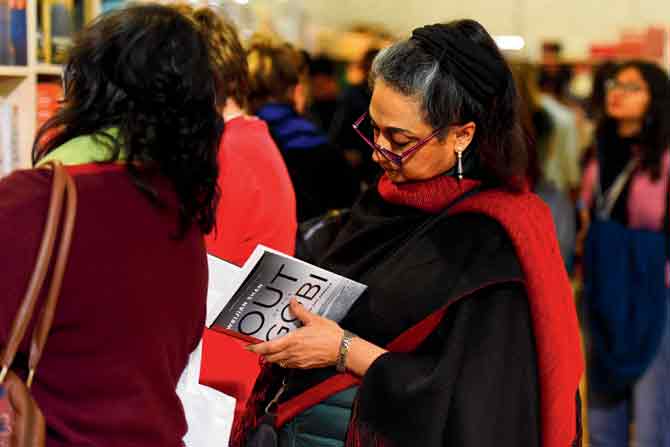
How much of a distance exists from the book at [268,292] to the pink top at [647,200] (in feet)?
7.37

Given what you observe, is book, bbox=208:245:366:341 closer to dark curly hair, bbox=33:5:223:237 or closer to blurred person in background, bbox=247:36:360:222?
dark curly hair, bbox=33:5:223:237

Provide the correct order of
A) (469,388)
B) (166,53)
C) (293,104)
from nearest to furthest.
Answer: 1. (166,53)
2. (469,388)
3. (293,104)

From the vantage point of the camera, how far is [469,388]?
6.30ft

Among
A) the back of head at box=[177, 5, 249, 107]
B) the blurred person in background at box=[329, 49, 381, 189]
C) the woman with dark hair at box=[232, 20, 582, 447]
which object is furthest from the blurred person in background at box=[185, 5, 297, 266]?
the blurred person in background at box=[329, 49, 381, 189]

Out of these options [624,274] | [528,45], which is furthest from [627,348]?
[528,45]

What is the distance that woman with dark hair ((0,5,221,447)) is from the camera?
1.45 meters

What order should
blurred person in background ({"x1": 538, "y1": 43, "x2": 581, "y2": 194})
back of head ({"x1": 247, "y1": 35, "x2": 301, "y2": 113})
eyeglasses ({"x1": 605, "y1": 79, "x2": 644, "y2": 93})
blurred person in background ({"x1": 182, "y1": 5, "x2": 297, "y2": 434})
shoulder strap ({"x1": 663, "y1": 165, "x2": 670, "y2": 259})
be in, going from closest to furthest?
blurred person in background ({"x1": 182, "y1": 5, "x2": 297, "y2": 434}) < back of head ({"x1": 247, "y1": 35, "x2": 301, "y2": 113}) < shoulder strap ({"x1": 663, "y1": 165, "x2": 670, "y2": 259}) < eyeglasses ({"x1": 605, "y1": 79, "x2": 644, "y2": 93}) < blurred person in background ({"x1": 538, "y1": 43, "x2": 581, "y2": 194})

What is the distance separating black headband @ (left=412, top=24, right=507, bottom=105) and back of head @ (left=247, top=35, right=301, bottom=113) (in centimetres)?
165

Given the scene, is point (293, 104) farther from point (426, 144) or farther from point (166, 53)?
point (166, 53)

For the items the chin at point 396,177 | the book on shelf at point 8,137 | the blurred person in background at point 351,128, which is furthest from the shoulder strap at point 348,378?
the blurred person in background at point 351,128

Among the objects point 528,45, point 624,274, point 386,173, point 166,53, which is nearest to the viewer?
point 166,53

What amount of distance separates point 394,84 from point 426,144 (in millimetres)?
140

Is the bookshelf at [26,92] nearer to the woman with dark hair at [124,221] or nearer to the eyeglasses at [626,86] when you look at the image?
the woman with dark hair at [124,221]

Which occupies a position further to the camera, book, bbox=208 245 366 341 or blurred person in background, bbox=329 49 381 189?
blurred person in background, bbox=329 49 381 189
